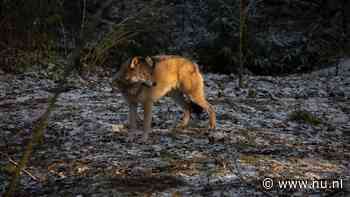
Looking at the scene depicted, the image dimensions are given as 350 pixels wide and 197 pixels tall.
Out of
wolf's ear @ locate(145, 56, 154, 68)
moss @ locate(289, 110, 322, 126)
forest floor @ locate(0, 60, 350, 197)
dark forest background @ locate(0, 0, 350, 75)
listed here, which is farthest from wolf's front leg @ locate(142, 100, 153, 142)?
dark forest background @ locate(0, 0, 350, 75)

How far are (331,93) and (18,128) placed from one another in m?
6.95

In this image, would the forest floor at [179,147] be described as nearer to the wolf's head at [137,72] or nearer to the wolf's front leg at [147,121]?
the wolf's front leg at [147,121]

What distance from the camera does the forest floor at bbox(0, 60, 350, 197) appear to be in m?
4.75

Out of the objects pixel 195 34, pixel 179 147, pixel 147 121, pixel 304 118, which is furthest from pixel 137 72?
pixel 195 34

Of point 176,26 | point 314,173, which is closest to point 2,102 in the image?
point 314,173

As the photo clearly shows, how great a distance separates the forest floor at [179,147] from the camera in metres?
4.75

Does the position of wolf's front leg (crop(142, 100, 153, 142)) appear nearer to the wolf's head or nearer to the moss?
the wolf's head

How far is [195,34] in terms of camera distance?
1792 centimetres

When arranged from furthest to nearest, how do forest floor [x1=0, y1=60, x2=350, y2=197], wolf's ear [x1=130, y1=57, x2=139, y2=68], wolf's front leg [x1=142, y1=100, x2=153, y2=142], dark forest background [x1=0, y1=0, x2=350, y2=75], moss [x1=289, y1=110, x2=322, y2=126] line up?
dark forest background [x1=0, y1=0, x2=350, y2=75]
moss [x1=289, y1=110, x2=322, y2=126]
wolf's front leg [x1=142, y1=100, x2=153, y2=142]
wolf's ear [x1=130, y1=57, x2=139, y2=68]
forest floor [x1=0, y1=60, x2=350, y2=197]

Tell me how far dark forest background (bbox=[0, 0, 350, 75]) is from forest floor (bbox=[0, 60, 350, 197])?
9.22 feet

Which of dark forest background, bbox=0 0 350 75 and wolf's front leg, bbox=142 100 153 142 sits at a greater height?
dark forest background, bbox=0 0 350 75

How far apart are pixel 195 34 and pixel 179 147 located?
1216 cm

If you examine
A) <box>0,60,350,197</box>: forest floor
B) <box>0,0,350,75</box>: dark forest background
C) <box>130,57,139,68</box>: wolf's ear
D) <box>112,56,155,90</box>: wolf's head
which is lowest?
<box>0,60,350,197</box>: forest floor

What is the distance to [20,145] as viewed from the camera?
6309 millimetres
